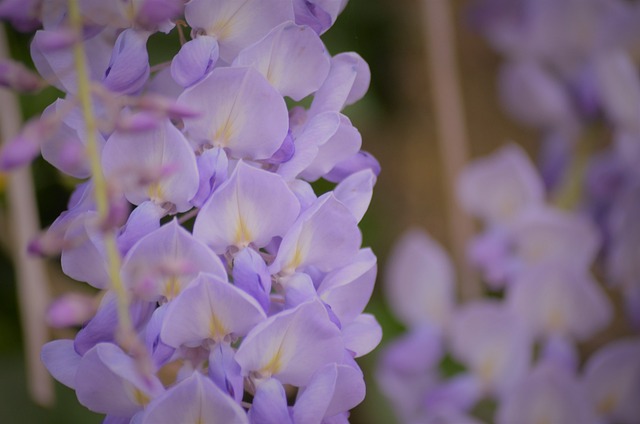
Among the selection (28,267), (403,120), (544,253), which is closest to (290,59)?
(28,267)

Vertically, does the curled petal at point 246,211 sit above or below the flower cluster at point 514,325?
above

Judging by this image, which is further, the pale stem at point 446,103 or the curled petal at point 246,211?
the pale stem at point 446,103

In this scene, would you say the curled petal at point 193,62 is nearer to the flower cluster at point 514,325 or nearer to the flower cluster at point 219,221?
the flower cluster at point 219,221

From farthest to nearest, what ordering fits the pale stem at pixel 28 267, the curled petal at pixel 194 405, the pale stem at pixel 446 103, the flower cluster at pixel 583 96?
the pale stem at pixel 446 103 → the flower cluster at pixel 583 96 → the pale stem at pixel 28 267 → the curled petal at pixel 194 405

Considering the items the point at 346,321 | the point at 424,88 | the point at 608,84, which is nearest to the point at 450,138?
the point at 608,84

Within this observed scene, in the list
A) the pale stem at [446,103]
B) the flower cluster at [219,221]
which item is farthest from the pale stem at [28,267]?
the pale stem at [446,103]

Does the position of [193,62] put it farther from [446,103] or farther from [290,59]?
[446,103]
